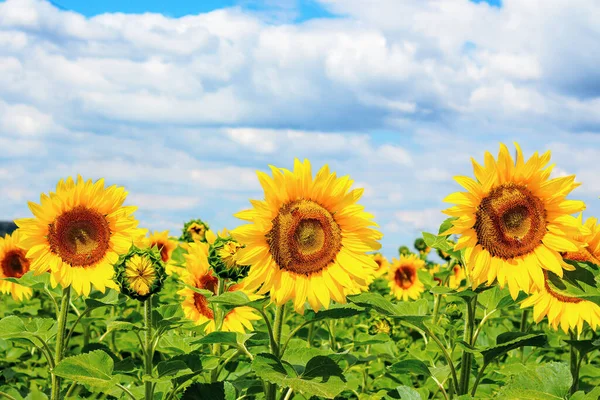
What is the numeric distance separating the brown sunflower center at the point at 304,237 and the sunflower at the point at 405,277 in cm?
562

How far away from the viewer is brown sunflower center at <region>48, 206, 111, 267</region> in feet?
13.8

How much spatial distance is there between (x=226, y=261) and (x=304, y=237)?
59 centimetres

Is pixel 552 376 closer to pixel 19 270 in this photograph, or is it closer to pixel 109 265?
pixel 109 265

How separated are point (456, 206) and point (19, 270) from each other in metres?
4.26

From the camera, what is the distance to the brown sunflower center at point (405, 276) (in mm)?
8711

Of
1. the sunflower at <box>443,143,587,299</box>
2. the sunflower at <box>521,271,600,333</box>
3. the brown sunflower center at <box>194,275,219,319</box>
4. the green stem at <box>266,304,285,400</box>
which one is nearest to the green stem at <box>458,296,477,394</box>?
the sunflower at <box>443,143,587,299</box>

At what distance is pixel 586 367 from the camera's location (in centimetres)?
466

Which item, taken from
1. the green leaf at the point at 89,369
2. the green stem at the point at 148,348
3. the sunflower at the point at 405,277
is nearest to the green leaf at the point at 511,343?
the green stem at the point at 148,348

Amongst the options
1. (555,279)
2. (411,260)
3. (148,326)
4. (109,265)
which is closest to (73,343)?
(109,265)

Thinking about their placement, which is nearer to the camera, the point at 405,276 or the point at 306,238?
the point at 306,238

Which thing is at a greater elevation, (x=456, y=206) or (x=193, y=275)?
(x=456, y=206)

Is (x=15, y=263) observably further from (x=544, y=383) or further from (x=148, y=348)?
(x=544, y=383)

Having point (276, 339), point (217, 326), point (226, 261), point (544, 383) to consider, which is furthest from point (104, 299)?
point (544, 383)

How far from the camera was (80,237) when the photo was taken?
4211 mm
